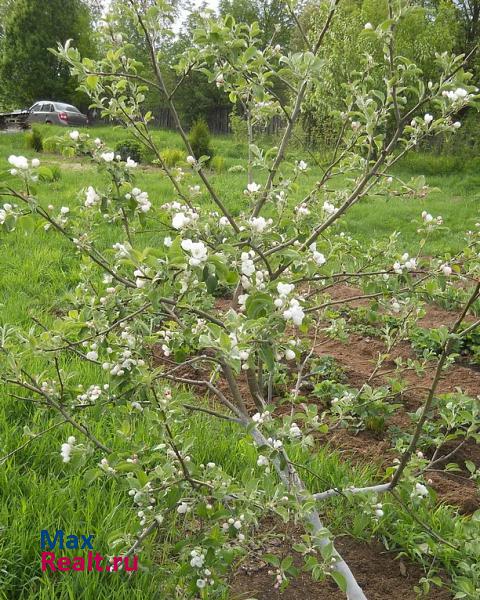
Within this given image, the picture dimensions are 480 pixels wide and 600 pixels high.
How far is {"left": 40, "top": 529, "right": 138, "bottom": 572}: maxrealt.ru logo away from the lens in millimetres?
1692

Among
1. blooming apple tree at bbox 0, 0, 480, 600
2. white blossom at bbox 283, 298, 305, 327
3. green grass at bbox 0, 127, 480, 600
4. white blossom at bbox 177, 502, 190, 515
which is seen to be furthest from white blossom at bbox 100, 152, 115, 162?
white blossom at bbox 177, 502, 190, 515

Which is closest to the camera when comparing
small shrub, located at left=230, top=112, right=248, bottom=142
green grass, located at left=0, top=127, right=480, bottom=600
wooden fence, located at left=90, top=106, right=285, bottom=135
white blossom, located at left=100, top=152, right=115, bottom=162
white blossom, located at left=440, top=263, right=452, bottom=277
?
white blossom, located at left=100, top=152, right=115, bottom=162

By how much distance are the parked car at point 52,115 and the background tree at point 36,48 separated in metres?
5.33

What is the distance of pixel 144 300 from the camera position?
4.54ft

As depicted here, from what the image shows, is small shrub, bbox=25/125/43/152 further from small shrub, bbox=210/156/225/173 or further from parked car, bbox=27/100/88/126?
parked car, bbox=27/100/88/126

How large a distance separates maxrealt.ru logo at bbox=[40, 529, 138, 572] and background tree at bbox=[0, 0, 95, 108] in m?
27.8

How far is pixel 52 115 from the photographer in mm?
20875

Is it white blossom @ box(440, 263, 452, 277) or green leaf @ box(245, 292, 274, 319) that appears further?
white blossom @ box(440, 263, 452, 277)

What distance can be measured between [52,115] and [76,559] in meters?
22.0

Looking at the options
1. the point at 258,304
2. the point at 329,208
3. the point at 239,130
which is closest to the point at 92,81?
the point at 329,208

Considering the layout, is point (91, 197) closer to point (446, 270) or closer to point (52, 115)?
point (446, 270)

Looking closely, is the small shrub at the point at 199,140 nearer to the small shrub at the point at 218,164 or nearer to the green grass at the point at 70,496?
the small shrub at the point at 218,164

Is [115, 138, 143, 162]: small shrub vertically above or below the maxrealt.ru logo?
above

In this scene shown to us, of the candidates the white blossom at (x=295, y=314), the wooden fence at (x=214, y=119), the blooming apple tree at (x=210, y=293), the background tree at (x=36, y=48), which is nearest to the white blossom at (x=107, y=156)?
the blooming apple tree at (x=210, y=293)
